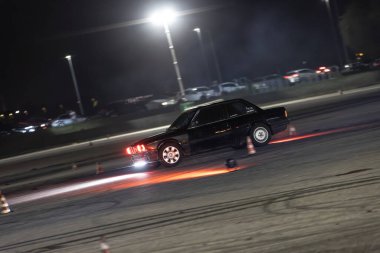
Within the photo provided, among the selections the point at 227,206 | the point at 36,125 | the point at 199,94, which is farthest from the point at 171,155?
the point at 36,125

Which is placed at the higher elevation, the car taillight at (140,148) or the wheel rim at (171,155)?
the car taillight at (140,148)

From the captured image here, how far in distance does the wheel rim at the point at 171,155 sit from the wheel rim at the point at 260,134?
2.15 m

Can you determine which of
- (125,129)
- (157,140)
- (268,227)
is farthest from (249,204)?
(125,129)

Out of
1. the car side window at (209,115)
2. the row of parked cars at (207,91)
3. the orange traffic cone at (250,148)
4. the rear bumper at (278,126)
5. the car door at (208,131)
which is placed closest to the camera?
the orange traffic cone at (250,148)

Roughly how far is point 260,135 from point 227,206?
Result: 7059 millimetres

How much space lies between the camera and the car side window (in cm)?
1530

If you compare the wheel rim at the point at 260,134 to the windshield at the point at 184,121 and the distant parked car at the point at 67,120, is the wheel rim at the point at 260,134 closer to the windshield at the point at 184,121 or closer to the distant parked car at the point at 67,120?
the windshield at the point at 184,121

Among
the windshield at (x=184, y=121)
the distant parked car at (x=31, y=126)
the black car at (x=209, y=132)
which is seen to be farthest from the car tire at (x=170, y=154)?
the distant parked car at (x=31, y=126)

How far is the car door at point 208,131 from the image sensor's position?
15.0 meters

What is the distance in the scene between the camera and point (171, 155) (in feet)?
49.1

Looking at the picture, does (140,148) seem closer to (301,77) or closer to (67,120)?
(301,77)

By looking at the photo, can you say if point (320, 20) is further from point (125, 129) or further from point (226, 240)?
point (226, 240)

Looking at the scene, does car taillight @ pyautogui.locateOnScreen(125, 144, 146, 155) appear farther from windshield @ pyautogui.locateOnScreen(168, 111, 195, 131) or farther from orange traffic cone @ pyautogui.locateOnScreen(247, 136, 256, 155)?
orange traffic cone @ pyautogui.locateOnScreen(247, 136, 256, 155)

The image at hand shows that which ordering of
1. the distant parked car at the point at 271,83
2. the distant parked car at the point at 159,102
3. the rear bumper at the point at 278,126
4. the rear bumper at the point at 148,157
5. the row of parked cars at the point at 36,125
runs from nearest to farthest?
the rear bumper at the point at 148,157, the rear bumper at the point at 278,126, the distant parked car at the point at 271,83, the row of parked cars at the point at 36,125, the distant parked car at the point at 159,102
